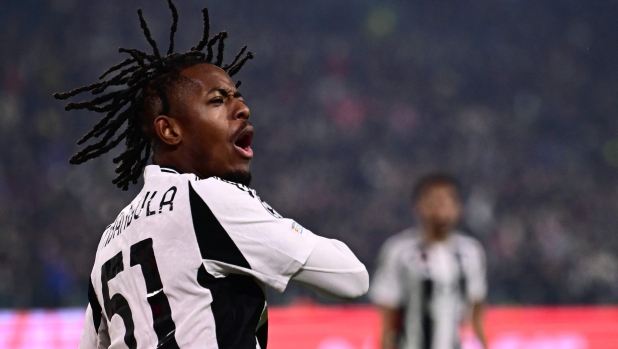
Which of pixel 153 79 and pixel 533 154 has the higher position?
pixel 533 154

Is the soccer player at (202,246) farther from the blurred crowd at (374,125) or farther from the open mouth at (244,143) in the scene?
the blurred crowd at (374,125)

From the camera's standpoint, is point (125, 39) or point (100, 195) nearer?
point (100, 195)

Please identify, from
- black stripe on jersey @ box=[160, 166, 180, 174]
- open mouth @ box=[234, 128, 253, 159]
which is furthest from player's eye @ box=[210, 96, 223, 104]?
black stripe on jersey @ box=[160, 166, 180, 174]

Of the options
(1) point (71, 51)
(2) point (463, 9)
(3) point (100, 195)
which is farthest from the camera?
(2) point (463, 9)

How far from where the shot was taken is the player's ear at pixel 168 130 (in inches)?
84.0

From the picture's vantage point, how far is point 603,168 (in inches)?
562

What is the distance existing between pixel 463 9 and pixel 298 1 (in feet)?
12.1

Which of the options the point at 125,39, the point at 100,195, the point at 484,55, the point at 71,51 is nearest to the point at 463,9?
the point at 484,55

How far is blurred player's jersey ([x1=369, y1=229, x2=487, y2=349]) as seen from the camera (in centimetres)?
486

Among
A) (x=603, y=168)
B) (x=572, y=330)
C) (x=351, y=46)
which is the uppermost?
(x=351, y=46)

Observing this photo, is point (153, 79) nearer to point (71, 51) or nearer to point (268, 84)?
point (71, 51)

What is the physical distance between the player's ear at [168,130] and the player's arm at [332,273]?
0.48 m

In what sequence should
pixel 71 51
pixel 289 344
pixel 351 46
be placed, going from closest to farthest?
pixel 289 344 < pixel 71 51 < pixel 351 46

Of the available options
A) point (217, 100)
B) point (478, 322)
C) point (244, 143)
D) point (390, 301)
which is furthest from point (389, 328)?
point (217, 100)
